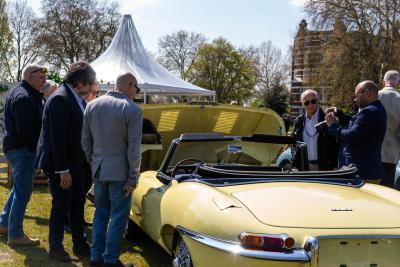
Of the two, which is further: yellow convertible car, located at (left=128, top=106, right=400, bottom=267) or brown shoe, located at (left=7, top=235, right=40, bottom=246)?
brown shoe, located at (left=7, top=235, right=40, bottom=246)

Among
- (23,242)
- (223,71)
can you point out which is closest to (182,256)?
(23,242)

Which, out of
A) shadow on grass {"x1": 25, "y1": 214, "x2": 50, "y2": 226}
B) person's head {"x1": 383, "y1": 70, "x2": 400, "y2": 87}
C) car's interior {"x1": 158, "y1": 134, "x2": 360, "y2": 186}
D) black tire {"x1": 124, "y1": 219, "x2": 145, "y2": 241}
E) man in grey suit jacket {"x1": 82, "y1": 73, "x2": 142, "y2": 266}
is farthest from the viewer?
shadow on grass {"x1": 25, "y1": 214, "x2": 50, "y2": 226}

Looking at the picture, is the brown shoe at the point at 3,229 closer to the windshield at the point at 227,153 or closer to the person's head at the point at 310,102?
the windshield at the point at 227,153

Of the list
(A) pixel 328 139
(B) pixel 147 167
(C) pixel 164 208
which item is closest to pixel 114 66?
(B) pixel 147 167

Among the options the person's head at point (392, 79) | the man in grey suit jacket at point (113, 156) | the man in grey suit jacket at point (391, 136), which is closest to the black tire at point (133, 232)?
the man in grey suit jacket at point (113, 156)

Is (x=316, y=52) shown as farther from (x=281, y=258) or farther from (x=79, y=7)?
(x=281, y=258)

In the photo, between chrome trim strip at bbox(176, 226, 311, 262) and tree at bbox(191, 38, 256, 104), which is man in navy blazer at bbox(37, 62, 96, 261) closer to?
chrome trim strip at bbox(176, 226, 311, 262)

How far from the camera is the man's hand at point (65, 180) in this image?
420cm

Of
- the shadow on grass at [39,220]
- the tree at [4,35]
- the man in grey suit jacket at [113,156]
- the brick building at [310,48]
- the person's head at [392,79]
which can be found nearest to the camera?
the man in grey suit jacket at [113,156]

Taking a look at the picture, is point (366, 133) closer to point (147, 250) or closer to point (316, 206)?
point (316, 206)

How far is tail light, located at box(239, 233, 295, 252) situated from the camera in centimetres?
279

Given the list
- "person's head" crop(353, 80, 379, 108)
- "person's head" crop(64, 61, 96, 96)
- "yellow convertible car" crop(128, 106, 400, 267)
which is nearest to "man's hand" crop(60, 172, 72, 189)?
"yellow convertible car" crop(128, 106, 400, 267)

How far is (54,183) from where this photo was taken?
4.35 m

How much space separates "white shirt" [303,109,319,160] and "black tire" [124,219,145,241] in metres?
2.07
